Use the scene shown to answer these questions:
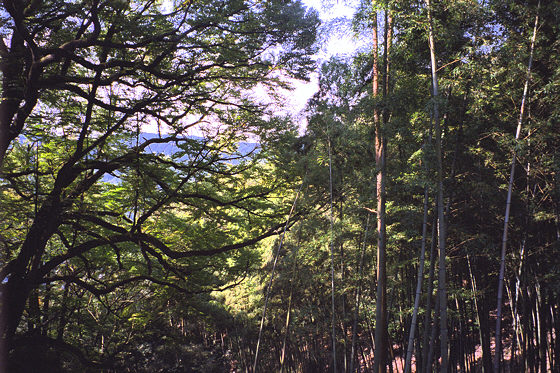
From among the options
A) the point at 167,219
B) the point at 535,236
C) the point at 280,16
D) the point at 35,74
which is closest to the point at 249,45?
the point at 280,16

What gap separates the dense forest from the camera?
13.3 ft

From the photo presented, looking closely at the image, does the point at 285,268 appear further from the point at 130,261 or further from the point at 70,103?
the point at 70,103

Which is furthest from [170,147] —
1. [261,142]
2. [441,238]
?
[441,238]

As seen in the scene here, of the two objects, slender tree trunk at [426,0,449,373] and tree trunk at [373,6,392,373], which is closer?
slender tree trunk at [426,0,449,373]

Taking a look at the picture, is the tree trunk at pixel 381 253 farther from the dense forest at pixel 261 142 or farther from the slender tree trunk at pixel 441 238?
the slender tree trunk at pixel 441 238

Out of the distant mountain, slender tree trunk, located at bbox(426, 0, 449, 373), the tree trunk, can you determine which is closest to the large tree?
the distant mountain

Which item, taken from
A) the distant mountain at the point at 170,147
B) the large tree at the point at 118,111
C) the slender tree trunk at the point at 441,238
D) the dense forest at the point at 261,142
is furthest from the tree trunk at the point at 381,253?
the distant mountain at the point at 170,147

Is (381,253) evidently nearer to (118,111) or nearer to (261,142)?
(261,142)

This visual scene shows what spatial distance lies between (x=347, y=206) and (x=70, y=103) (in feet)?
17.2

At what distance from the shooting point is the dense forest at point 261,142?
4059mm

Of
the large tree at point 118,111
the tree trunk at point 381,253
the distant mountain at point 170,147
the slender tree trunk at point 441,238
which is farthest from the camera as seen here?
the tree trunk at point 381,253

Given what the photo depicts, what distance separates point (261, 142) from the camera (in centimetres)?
546

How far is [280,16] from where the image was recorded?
4.50 m

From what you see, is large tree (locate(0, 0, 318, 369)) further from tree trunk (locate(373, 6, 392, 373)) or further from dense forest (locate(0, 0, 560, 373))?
tree trunk (locate(373, 6, 392, 373))
